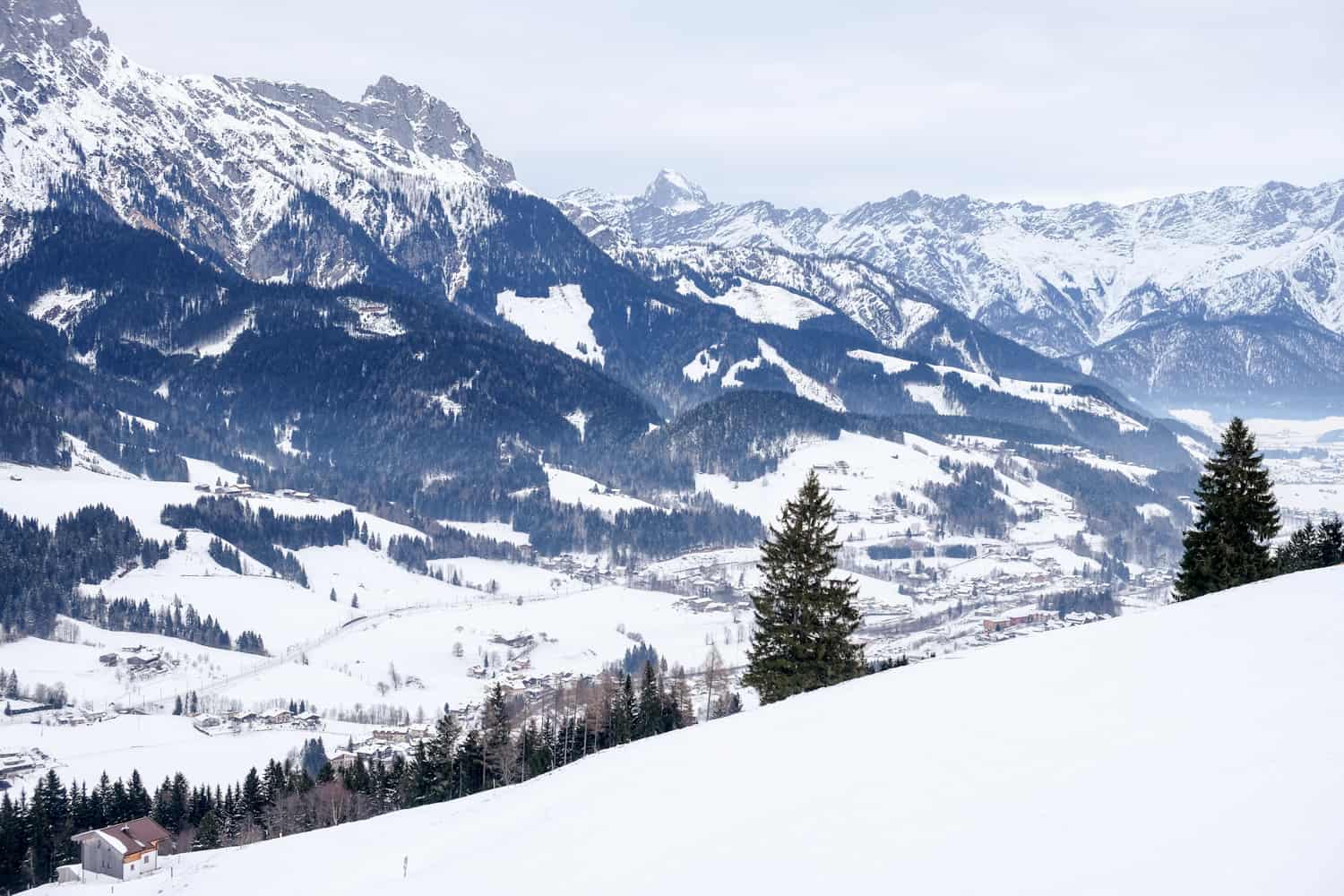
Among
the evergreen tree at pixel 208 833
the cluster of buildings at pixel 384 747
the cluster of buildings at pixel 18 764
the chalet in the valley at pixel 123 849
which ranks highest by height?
the chalet in the valley at pixel 123 849

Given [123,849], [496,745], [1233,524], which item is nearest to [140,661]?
[496,745]

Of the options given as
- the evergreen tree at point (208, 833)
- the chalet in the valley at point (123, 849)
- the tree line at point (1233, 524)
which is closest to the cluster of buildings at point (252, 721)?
the evergreen tree at point (208, 833)

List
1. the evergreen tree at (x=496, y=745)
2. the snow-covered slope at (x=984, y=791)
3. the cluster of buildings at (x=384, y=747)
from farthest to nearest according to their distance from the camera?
the cluster of buildings at (x=384, y=747) → the evergreen tree at (x=496, y=745) → the snow-covered slope at (x=984, y=791)

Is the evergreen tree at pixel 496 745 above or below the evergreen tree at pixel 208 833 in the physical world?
above

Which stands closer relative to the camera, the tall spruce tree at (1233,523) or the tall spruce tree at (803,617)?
the tall spruce tree at (803,617)

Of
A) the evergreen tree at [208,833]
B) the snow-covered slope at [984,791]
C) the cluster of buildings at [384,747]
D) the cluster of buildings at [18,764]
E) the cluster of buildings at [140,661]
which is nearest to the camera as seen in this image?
the snow-covered slope at [984,791]

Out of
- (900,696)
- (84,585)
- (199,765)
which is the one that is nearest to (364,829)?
(900,696)

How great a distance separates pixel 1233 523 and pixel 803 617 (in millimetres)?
22995

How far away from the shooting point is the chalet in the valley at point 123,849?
59.2m

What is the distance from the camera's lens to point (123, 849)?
59812 mm

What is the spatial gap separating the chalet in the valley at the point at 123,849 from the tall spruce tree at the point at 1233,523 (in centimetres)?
5725

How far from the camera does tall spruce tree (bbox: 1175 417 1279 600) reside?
5578 cm

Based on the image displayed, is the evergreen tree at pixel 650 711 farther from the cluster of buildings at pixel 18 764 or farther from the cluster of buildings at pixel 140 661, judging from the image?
the cluster of buildings at pixel 140 661

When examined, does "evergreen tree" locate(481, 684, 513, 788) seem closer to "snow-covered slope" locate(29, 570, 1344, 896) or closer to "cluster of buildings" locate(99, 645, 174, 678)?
"snow-covered slope" locate(29, 570, 1344, 896)
